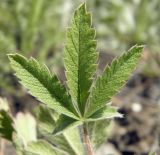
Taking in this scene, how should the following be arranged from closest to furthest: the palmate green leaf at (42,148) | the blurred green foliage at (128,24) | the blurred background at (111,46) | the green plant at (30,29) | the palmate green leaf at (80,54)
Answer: the palmate green leaf at (80,54), the palmate green leaf at (42,148), the blurred background at (111,46), the green plant at (30,29), the blurred green foliage at (128,24)

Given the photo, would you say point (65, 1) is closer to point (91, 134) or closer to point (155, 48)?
point (155, 48)

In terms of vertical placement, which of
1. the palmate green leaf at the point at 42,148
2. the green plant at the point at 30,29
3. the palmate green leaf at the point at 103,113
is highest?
the green plant at the point at 30,29

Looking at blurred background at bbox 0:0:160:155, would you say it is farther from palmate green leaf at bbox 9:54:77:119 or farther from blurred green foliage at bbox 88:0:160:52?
palmate green leaf at bbox 9:54:77:119

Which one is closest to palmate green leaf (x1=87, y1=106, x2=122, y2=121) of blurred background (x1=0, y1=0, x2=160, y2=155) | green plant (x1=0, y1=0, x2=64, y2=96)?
blurred background (x1=0, y1=0, x2=160, y2=155)

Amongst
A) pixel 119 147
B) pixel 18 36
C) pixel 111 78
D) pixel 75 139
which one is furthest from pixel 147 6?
pixel 111 78

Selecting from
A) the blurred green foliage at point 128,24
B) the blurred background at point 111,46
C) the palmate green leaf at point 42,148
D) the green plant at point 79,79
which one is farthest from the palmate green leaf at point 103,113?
the blurred green foliage at point 128,24

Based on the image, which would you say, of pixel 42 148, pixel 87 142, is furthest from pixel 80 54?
pixel 42 148

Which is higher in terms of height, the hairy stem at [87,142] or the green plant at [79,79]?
the green plant at [79,79]

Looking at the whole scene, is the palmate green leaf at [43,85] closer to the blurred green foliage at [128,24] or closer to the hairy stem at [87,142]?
the hairy stem at [87,142]
